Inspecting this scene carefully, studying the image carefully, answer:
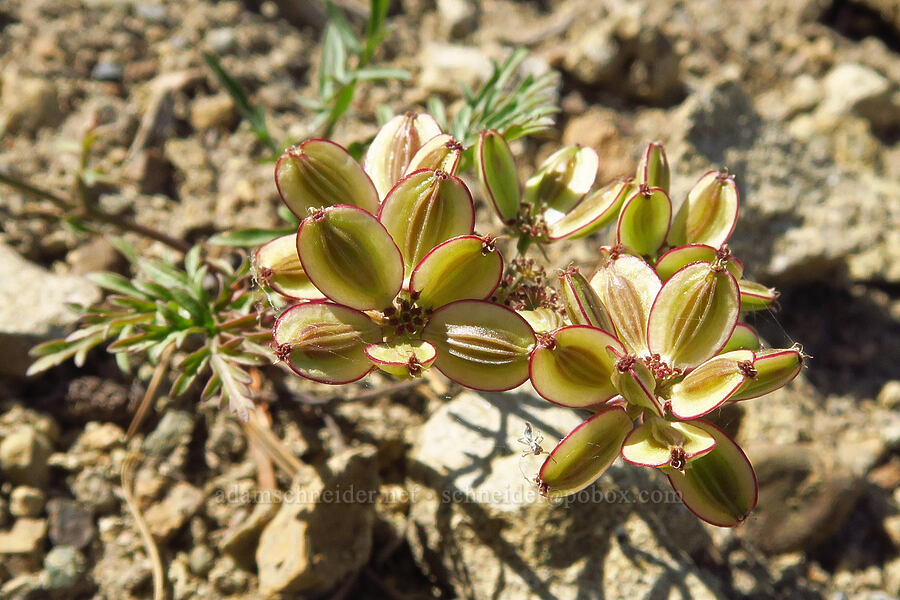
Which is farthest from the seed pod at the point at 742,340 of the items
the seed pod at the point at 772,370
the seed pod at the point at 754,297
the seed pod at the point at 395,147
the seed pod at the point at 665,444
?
the seed pod at the point at 395,147

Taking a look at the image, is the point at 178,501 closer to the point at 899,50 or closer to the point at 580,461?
the point at 580,461

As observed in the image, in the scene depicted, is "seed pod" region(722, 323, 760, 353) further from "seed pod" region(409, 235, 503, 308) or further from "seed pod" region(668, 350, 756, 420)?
"seed pod" region(409, 235, 503, 308)

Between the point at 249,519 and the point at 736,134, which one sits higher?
the point at 736,134

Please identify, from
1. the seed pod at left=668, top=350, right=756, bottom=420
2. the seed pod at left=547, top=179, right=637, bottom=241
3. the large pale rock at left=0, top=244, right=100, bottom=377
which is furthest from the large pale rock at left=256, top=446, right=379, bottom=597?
the seed pod at left=668, top=350, right=756, bottom=420

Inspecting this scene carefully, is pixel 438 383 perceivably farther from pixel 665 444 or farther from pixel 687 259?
pixel 665 444

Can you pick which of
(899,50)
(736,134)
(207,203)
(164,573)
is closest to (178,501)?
(164,573)

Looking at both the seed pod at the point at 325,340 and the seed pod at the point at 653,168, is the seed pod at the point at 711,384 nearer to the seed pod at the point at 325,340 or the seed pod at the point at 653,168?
the seed pod at the point at 653,168

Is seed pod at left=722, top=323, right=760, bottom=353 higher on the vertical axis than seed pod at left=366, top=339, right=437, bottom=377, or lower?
higher
